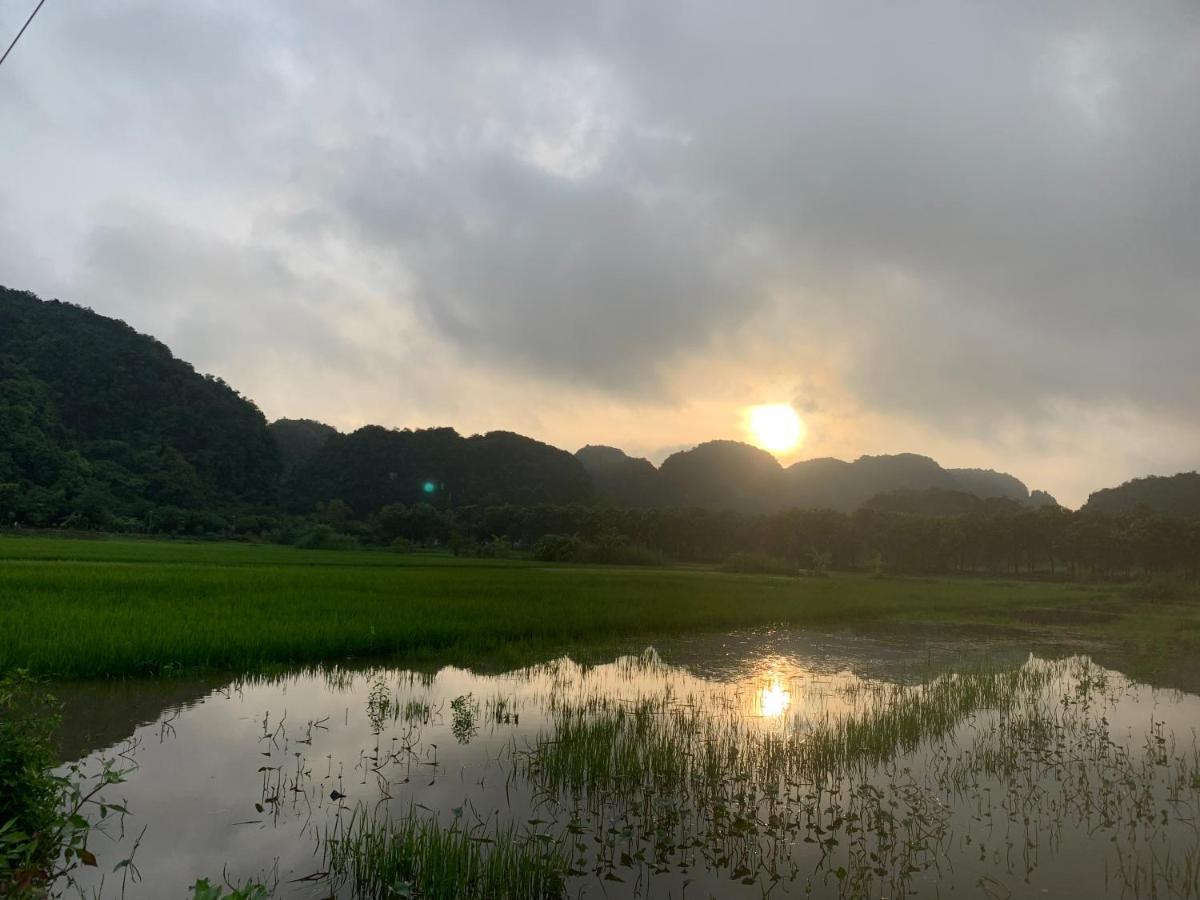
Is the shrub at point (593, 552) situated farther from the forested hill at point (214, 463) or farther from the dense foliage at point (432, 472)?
the dense foliage at point (432, 472)

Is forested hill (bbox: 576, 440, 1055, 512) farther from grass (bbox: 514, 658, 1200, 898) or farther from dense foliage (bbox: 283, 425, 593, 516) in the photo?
grass (bbox: 514, 658, 1200, 898)

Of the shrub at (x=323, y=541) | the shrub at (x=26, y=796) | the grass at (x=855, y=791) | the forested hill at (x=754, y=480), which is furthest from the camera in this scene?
the forested hill at (x=754, y=480)

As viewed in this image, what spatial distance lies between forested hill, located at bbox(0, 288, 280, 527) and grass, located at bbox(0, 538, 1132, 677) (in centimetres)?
3617

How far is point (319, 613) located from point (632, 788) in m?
10.1

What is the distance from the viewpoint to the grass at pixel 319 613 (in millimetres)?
9938

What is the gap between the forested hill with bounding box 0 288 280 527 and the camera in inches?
2160

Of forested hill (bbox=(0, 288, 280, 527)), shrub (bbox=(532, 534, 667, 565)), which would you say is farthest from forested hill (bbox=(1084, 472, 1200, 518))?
forested hill (bbox=(0, 288, 280, 527))

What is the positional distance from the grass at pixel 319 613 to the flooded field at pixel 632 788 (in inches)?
47.9

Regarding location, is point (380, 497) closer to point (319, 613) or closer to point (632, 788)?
point (319, 613)

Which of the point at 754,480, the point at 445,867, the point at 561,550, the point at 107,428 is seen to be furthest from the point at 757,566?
the point at 754,480

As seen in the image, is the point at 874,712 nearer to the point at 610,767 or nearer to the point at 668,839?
the point at 610,767

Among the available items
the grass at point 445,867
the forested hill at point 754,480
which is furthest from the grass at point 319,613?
the forested hill at point 754,480

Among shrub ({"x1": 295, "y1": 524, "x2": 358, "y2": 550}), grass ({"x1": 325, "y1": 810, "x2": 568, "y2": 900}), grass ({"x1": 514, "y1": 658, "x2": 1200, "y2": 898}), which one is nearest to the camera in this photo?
grass ({"x1": 325, "y1": 810, "x2": 568, "y2": 900})

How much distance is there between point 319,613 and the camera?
551 inches
